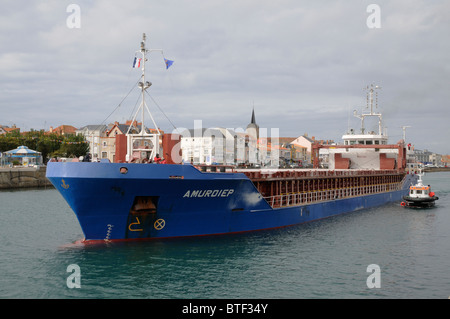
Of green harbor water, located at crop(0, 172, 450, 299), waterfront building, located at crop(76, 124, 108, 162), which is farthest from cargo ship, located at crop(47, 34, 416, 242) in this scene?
waterfront building, located at crop(76, 124, 108, 162)

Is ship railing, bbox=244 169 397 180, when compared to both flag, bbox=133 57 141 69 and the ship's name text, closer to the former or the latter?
the ship's name text

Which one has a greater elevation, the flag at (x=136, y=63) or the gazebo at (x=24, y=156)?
the flag at (x=136, y=63)

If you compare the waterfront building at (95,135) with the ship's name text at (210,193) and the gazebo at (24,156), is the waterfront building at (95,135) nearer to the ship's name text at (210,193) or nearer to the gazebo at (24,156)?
the gazebo at (24,156)

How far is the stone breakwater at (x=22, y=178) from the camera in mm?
58625

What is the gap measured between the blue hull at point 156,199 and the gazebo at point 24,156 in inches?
2152

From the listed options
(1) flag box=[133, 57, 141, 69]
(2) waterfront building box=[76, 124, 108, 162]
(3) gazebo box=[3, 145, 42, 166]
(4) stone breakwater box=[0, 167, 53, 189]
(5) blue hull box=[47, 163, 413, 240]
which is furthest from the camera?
(2) waterfront building box=[76, 124, 108, 162]

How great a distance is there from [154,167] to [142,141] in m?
3.98

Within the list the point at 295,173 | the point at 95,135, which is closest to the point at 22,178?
the point at 95,135

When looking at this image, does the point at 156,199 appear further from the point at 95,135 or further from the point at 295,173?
the point at 95,135

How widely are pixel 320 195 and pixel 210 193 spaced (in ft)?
49.3

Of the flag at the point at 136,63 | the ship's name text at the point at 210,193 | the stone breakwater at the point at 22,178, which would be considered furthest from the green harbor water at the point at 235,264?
the stone breakwater at the point at 22,178

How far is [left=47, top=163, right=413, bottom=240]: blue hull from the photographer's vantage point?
60.4 feet

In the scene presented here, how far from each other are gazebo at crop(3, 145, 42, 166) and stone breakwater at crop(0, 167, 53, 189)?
19.6 ft

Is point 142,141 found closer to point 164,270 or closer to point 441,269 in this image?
point 164,270
